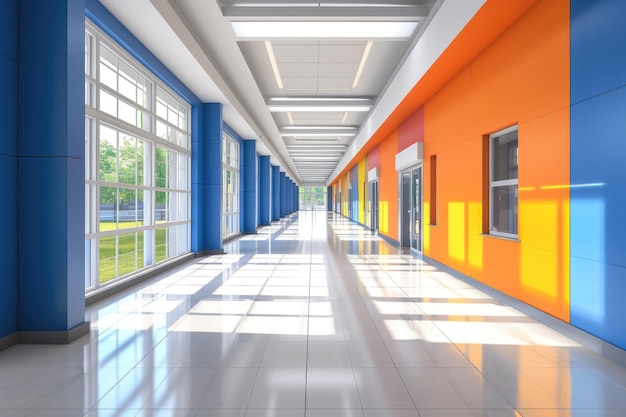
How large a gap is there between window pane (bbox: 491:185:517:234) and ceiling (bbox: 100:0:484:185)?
277 cm

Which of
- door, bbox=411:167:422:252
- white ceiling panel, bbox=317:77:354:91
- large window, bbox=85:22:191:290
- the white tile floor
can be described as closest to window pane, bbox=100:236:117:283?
large window, bbox=85:22:191:290

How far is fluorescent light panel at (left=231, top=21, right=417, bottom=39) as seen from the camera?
7.78m

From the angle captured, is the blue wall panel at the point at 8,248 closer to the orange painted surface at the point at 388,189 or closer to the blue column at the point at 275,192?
the orange painted surface at the point at 388,189

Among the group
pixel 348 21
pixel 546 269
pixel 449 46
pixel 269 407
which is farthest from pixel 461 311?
pixel 348 21

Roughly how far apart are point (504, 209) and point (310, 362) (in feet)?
15.8

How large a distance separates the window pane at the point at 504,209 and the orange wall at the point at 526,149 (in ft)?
0.88

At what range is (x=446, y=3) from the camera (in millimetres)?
6625

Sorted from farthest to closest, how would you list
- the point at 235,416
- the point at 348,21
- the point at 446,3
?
the point at 348,21 < the point at 446,3 < the point at 235,416

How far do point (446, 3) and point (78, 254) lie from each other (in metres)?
6.64

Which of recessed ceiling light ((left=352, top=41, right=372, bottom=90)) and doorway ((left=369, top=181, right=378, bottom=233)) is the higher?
recessed ceiling light ((left=352, top=41, right=372, bottom=90))

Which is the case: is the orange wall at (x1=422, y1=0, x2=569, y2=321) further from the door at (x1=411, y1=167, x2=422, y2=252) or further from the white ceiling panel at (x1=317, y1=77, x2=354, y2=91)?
the white ceiling panel at (x1=317, y1=77, x2=354, y2=91)

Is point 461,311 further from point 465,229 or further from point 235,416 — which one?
point 235,416

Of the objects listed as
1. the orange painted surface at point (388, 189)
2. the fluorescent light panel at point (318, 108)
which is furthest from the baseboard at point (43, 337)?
the orange painted surface at point (388, 189)

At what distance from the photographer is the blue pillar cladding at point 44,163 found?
4.62 meters
